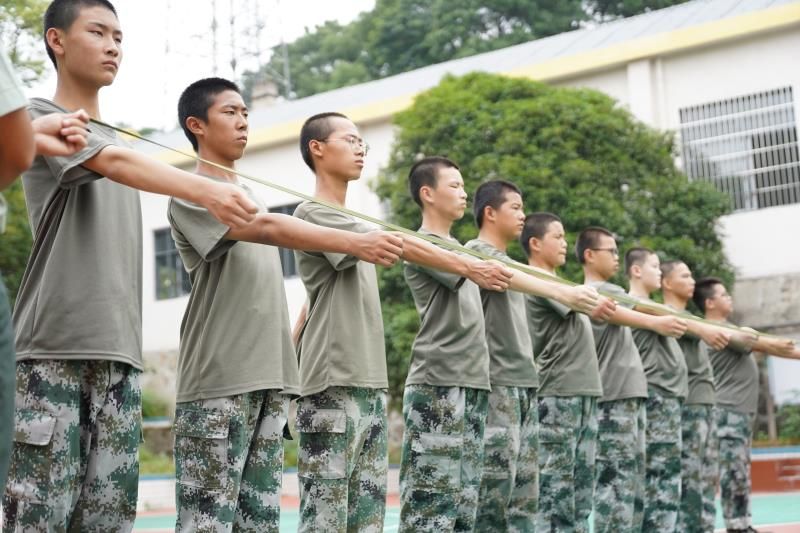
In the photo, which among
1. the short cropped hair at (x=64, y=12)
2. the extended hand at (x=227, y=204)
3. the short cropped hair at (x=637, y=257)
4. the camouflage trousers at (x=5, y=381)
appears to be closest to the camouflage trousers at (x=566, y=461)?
the short cropped hair at (x=637, y=257)

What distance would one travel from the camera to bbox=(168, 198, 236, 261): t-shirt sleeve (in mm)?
3758

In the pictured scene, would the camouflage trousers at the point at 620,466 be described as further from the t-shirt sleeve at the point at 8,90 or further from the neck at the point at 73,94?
the t-shirt sleeve at the point at 8,90

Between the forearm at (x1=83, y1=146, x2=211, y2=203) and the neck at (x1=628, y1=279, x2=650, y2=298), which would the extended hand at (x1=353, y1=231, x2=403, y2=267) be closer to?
the forearm at (x1=83, y1=146, x2=211, y2=203)

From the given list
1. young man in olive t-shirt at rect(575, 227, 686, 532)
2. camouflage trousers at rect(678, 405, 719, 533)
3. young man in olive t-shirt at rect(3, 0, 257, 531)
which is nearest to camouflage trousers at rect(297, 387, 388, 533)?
young man in olive t-shirt at rect(3, 0, 257, 531)

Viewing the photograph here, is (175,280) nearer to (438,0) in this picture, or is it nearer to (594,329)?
(438,0)

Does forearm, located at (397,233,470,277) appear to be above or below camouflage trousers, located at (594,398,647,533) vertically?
above

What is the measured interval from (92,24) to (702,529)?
18.5 ft

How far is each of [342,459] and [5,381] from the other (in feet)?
6.73

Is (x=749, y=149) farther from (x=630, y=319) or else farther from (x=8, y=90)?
(x=8, y=90)

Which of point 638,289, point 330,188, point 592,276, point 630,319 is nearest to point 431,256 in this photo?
point 330,188

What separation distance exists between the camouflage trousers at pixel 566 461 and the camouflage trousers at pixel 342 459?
1.81 meters

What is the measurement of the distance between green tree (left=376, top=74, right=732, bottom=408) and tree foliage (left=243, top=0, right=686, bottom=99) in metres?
11.4

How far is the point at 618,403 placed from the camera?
680cm

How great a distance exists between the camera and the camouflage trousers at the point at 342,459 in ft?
13.7
